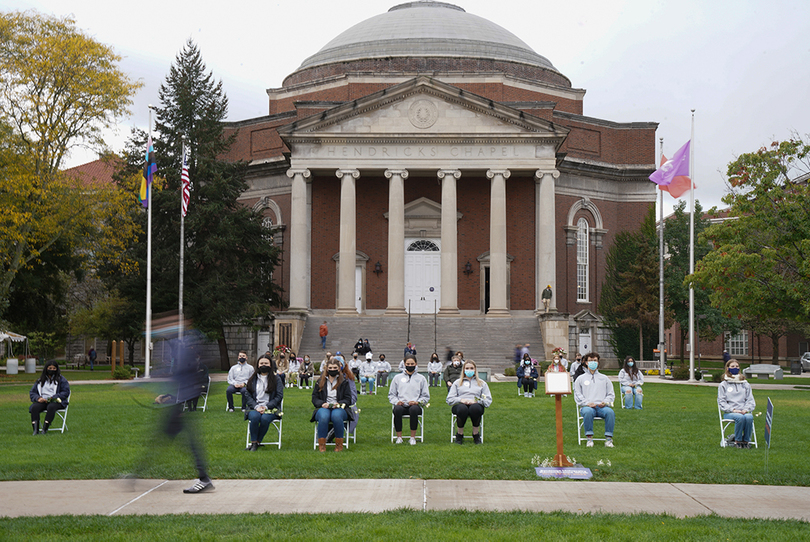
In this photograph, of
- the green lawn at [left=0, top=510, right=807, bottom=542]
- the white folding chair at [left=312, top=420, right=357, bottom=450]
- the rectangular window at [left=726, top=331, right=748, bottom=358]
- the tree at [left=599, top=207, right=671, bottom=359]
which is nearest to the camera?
the green lawn at [left=0, top=510, right=807, bottom=542]

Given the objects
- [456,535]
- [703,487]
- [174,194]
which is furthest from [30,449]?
[174,194]

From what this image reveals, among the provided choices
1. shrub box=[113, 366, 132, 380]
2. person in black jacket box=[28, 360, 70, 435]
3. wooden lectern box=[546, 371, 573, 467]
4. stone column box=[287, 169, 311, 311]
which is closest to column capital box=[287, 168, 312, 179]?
stone column box=[287, 169, 311, 311]

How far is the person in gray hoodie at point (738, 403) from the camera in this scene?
49.7 feet

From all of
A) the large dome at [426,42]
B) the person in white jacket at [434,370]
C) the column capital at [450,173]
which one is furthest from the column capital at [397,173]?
the person in white jacket at [434,370]

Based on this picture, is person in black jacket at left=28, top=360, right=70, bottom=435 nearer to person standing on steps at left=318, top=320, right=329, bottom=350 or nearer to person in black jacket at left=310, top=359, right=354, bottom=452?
person in black jacket at left=310, top=359, right=354, bottom=452

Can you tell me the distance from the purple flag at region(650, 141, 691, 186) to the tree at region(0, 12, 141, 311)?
2332cm

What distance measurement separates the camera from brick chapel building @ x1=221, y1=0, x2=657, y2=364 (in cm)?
4634

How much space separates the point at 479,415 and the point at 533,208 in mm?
35992

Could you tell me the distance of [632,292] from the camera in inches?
2007

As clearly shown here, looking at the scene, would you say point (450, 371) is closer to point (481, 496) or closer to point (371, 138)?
point (481, 496)

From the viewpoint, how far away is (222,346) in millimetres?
48438

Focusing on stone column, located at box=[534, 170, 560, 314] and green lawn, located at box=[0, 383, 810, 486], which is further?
stone column, located at box=[534, 170, 560, 314]

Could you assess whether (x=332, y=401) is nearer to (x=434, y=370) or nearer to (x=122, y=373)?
(x=434, y=370)

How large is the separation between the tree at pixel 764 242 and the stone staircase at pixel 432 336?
10.3 m
